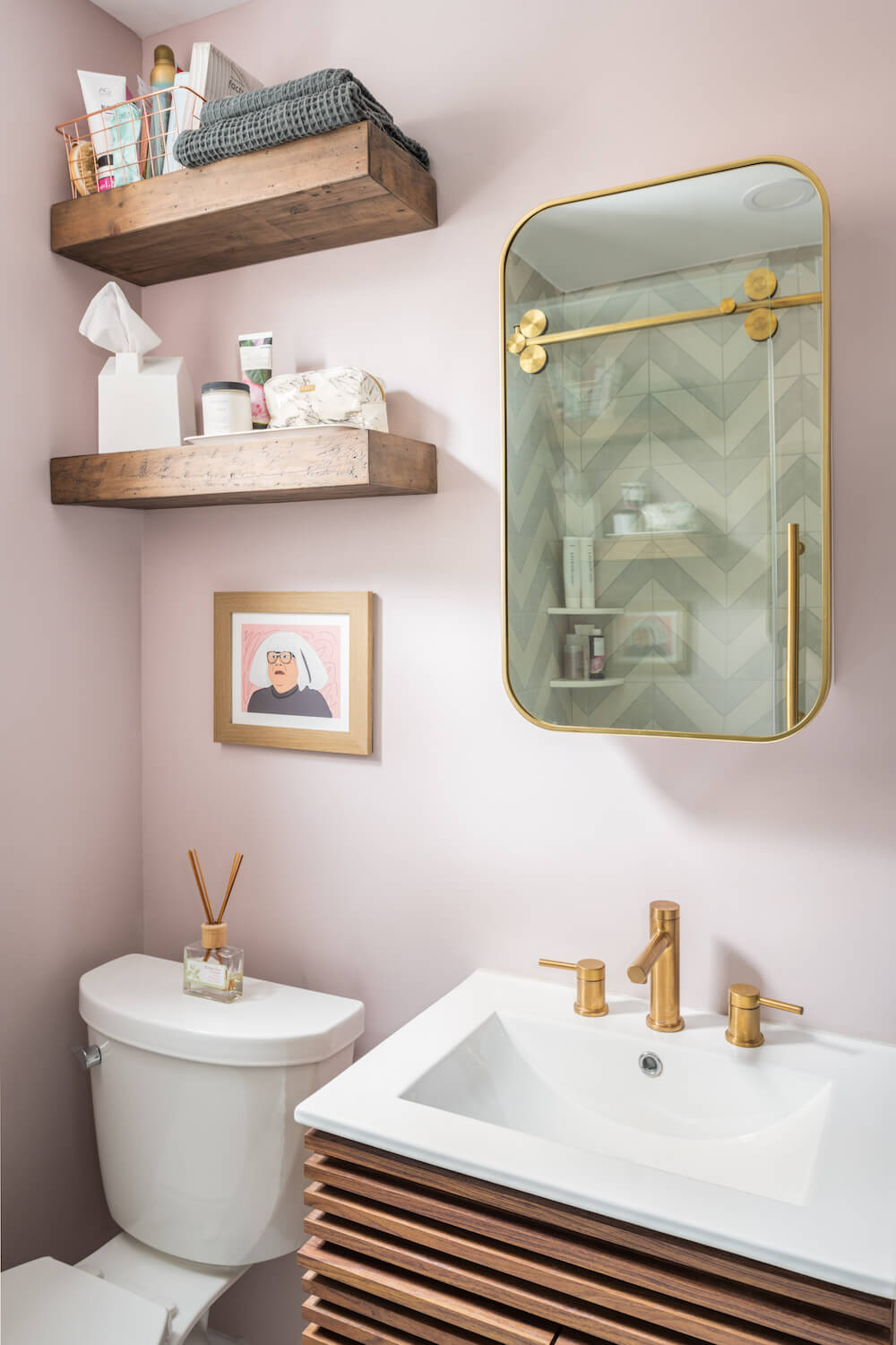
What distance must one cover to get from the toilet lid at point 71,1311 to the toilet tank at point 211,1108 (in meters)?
0.12

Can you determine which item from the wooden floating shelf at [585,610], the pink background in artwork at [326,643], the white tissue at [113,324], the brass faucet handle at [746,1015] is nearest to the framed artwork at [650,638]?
the wooden floating shelf at [585,610]

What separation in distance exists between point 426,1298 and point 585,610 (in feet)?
2.65

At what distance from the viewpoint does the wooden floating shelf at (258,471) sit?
1.29 meters

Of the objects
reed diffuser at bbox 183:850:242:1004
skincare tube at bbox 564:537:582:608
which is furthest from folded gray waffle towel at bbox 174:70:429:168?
reed diffuser at bbox 183:850:242:1004

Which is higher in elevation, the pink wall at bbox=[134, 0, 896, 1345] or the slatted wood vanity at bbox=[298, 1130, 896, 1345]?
the pink wall at bbox=[134, 0, 896, 1345]

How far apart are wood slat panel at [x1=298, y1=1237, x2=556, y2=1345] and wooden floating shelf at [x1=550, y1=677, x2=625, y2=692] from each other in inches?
27.6

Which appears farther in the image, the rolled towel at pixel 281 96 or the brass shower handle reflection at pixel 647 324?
the rolled towel at pixel 281 96

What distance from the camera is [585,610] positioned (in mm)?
1206

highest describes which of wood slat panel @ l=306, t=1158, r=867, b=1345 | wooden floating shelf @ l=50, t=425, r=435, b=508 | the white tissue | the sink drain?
the white tissue

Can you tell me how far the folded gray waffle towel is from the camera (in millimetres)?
1241

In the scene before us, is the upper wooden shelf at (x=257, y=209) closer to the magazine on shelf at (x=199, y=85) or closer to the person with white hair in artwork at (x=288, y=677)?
the magazine on shelf at (x=199, y=85)

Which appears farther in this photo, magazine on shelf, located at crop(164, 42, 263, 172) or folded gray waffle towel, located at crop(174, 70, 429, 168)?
magazine on shelf, located at crop(164, 42, 263, 172)

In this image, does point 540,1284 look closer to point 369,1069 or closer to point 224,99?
point 369,1069

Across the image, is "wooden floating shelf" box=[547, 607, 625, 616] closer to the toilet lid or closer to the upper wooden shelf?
the upper wooden shelf
